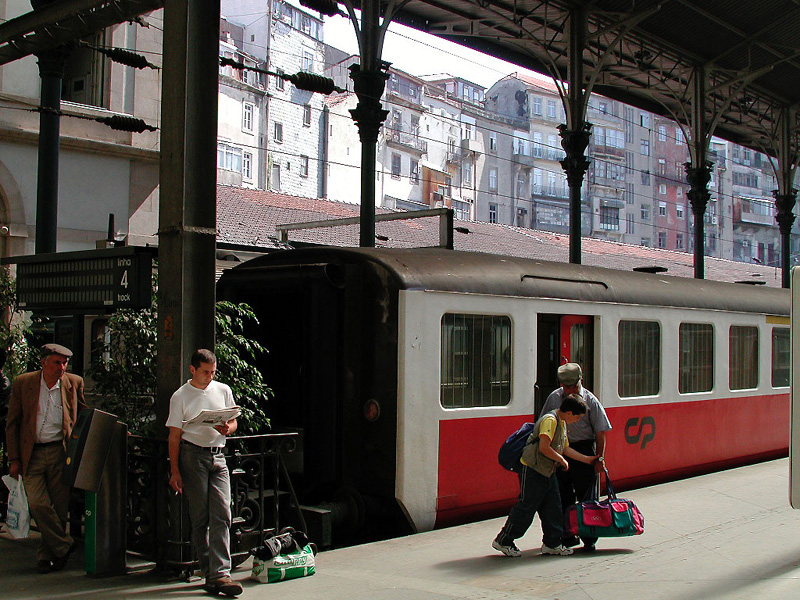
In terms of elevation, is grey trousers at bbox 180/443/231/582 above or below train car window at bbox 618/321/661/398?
below

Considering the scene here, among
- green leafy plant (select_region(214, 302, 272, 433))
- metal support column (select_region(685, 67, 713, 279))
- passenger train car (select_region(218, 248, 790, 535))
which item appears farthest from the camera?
metal support column (select_region(685, 67, 713, 279))

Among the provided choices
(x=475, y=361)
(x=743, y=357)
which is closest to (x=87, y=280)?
(x=475, y=361)

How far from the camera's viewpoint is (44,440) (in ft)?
22.5

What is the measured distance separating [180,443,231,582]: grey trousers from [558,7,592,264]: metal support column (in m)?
12.3

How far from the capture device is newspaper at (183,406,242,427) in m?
6.18

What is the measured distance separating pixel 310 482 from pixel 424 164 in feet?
191

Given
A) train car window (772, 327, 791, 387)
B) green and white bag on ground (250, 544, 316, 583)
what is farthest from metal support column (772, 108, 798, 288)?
green and white bag on ground (250, 544, 316, 583)

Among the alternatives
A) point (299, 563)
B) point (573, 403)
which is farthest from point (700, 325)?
point (299, 563)

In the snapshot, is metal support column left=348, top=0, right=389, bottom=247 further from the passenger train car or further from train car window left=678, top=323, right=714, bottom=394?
train car window left=678, top=323, right=714, bottom=394

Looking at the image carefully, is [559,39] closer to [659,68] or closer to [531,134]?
[659,68]

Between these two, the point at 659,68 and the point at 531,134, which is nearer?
the point at 659,68

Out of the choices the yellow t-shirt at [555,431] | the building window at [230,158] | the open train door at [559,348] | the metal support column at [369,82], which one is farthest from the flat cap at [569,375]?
the building window at [230,158]

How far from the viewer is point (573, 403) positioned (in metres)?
7.12

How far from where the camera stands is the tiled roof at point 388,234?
2014cm
